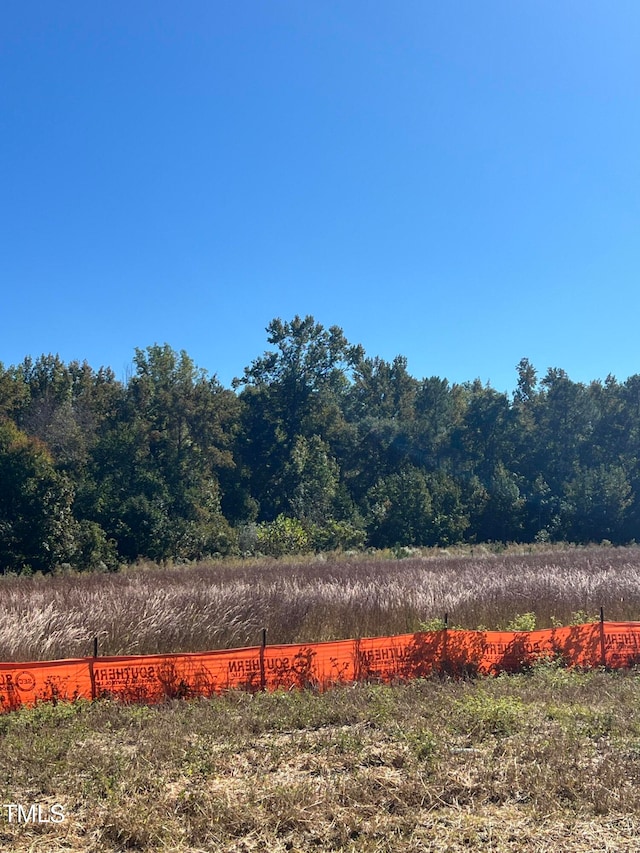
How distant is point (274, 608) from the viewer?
471 inches

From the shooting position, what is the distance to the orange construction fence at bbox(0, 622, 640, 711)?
8.11 m

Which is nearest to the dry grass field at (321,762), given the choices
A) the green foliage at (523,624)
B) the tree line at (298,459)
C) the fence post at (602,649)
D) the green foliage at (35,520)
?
the fence post at (602,649)

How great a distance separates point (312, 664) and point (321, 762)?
315 cm

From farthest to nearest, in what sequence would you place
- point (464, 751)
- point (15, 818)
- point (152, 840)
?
1. point (464, 751)
2. point (15, 818)
3. point (152, 840)

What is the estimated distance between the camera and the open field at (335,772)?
4594 millimetres

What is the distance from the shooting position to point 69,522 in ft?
88.6

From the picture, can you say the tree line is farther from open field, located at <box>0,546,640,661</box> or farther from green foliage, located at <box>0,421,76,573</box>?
open field, located at <box>0,546,640,661</box>

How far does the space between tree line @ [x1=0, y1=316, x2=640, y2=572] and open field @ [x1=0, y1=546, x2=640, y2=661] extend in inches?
586

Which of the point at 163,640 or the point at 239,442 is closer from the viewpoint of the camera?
the point at 163,640

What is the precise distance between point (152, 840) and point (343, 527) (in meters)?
34.5

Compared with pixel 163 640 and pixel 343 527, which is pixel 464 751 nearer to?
pixel 163 640

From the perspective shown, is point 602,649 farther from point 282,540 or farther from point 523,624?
point 282,540

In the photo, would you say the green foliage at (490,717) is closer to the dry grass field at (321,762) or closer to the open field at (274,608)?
the dry grass field at (321,762)

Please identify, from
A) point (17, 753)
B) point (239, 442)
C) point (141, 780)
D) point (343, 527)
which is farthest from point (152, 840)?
point (239, 442)
